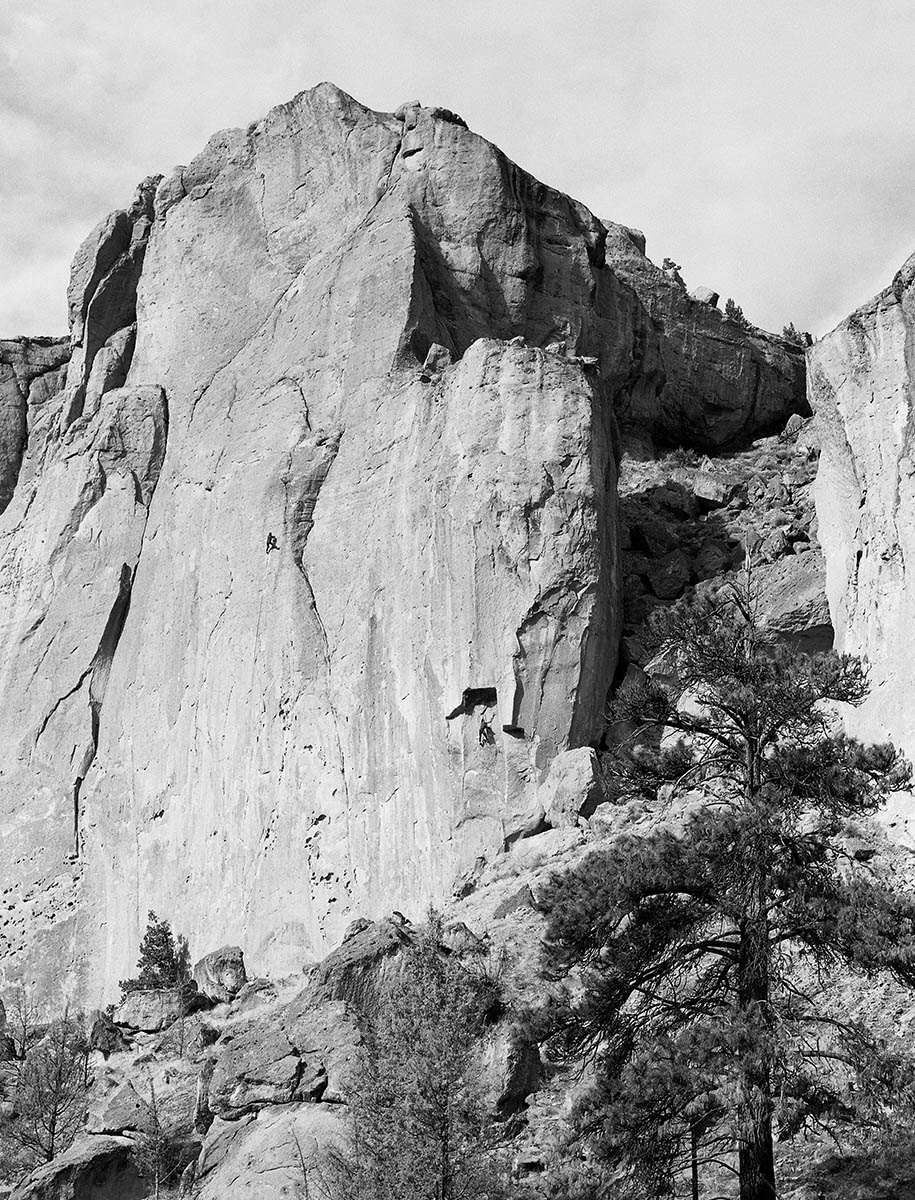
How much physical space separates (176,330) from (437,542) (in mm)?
13524

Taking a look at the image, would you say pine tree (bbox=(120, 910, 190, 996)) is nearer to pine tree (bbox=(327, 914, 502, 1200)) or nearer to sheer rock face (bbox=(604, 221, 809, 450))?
pine tree (bbox=(327, 914, 502, 1200))

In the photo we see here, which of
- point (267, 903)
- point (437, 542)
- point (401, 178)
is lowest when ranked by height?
point (267, 903)

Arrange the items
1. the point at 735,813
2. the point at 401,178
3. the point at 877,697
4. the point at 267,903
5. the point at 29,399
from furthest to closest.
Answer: the point at 29,399 < the point at 401,178 < the point at 267,903 < the point at 877,697 < the point at 735,813

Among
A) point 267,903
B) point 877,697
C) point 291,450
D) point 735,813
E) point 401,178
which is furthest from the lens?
point 401,178

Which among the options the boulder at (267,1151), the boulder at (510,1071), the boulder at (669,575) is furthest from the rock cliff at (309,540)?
the boulder at (267,1151)

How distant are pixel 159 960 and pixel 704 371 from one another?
2680cm

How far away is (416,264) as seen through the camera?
39188mm

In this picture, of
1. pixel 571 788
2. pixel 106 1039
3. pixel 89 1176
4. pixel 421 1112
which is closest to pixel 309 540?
pixel 571 788

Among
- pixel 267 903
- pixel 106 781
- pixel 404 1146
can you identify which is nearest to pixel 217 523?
pixel 106 781

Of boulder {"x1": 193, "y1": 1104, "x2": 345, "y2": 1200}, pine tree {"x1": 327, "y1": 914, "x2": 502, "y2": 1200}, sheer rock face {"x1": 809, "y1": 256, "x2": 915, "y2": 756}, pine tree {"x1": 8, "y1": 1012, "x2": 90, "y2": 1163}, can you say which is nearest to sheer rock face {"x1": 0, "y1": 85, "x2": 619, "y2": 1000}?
sheer rock face {"x1": 809, "y1": 256, "x2": 915, "y2": 756}

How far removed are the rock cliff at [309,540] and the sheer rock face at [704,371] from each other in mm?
271

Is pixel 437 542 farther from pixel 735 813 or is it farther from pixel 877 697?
pixel 735 813

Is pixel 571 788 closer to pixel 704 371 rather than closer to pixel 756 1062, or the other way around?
pixel 756 1062

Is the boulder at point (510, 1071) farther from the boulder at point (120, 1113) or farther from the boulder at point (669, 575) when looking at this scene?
the boulder at point (669, 575)
